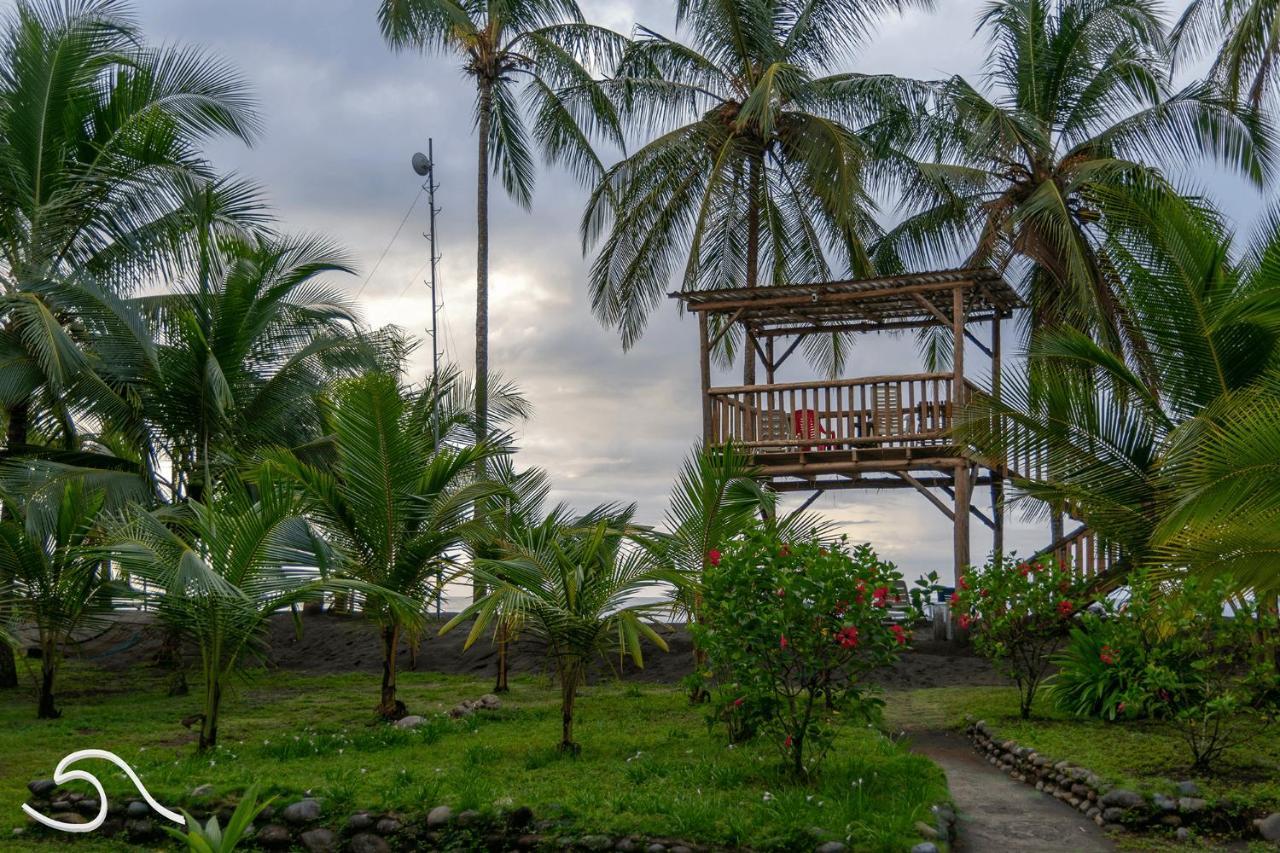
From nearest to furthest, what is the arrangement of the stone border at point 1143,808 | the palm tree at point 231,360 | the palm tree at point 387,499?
the stone border at point 1143,808 → the palm tree at point 387,499 → the palm tree at point 231,360

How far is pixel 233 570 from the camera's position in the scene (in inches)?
395

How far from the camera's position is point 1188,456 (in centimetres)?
1072

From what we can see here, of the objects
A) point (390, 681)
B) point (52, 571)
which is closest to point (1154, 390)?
point (390, 681)

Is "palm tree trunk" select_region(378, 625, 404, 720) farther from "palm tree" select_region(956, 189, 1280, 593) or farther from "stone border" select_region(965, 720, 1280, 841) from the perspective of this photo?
"palm tree" select_region(956, 189, 1280, 593)

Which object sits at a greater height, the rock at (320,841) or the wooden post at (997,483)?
the wooden post at (997,483)

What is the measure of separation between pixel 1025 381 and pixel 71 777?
31.4 feet

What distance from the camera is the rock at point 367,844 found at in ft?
24.6

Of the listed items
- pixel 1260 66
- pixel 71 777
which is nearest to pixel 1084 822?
pixel 71 777

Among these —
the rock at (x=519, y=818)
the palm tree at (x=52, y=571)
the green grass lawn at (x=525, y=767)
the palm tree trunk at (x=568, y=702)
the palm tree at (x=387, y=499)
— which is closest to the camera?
the green grass lawn at (x=525, y=767)

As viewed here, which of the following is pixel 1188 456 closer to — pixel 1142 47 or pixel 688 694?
pixel 688 694

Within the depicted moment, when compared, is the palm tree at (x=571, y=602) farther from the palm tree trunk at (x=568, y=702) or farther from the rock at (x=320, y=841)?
the rock at (x=320, y=841)

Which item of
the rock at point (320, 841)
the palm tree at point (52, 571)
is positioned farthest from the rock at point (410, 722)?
the palm tree at point (52, 571)

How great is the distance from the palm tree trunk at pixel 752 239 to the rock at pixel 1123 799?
11.7 meters

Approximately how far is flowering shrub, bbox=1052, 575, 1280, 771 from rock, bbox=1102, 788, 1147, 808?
0.97m
